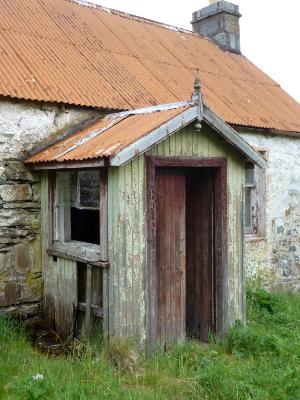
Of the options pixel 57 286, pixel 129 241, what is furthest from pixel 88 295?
pixel 129 241

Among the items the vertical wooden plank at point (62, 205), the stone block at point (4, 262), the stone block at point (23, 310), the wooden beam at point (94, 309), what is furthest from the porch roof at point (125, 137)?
the stone block at point (23, 310)

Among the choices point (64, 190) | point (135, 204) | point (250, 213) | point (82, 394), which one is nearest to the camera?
point (82, 394)

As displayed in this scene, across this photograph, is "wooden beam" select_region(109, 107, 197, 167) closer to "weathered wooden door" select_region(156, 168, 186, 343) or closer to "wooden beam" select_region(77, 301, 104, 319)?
"weathered wooden door" select_region(156, 168, 186, 343)

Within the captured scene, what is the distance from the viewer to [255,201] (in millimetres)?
9789

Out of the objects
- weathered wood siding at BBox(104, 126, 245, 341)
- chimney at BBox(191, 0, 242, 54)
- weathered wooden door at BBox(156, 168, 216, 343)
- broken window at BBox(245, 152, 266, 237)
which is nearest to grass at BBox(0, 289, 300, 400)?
weathered wood siding at BBox(104, 126, 245, 341)

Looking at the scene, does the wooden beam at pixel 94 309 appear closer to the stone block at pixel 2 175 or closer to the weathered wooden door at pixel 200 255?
the weathered wooden door at pixel 200 255

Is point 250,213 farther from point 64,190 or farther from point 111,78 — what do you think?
point 64,190

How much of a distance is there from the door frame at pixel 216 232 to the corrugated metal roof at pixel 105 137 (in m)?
0.40

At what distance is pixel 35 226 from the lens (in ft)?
21.5

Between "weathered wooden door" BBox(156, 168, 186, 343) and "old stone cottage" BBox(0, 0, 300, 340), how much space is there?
4 cm

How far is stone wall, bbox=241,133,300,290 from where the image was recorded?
31.6 ft

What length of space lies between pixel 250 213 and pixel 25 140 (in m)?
5.13

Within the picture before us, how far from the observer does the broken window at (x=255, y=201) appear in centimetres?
973

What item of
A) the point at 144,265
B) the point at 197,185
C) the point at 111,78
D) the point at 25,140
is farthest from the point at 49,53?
the point at 144,265
